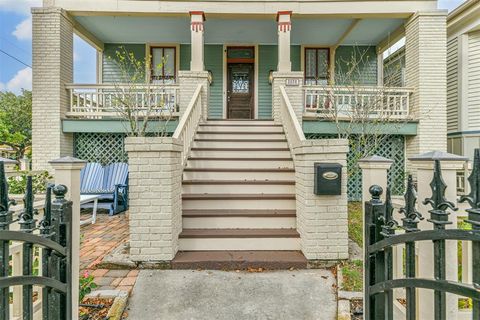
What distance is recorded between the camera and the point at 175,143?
354 centimetres

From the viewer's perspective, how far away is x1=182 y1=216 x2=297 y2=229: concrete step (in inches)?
155

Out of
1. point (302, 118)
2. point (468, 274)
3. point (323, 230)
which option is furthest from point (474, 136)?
point (468, 274)

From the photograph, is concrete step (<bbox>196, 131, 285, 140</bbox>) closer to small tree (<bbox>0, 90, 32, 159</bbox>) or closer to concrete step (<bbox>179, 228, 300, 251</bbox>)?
concrete step (<bbox>179, 228, 300, 251</bbox>)

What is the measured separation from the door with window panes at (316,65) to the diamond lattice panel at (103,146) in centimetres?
634

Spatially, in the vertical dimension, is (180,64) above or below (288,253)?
above

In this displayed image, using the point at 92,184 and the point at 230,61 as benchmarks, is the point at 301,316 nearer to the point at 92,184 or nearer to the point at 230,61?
the point at 92,184

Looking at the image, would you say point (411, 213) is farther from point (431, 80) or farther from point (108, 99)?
point (108, 99)

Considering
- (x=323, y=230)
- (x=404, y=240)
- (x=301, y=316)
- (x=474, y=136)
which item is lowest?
(x=301, y=316)

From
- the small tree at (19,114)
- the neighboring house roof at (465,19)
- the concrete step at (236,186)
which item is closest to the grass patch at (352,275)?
the concrete step at (236,186)

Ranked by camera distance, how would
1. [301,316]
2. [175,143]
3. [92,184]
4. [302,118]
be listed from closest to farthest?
[301,316] → [175,143] → [92,184] → [302,118]

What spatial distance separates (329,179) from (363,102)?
4.26 meters

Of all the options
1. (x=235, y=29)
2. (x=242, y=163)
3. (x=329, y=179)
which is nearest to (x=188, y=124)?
(x=242, y=163)

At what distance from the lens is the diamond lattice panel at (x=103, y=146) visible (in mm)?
7609

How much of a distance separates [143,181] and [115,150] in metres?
4.86
